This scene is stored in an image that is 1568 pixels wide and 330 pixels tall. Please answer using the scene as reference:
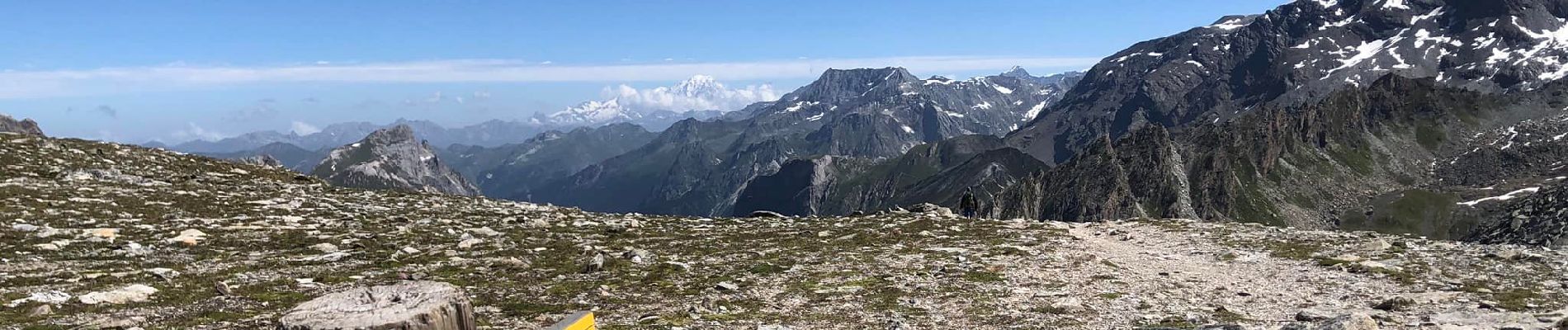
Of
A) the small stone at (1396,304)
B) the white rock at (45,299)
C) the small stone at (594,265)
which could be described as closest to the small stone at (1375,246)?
the small stone at (1396,304)

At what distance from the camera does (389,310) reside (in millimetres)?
8391

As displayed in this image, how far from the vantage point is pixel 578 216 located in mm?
37281

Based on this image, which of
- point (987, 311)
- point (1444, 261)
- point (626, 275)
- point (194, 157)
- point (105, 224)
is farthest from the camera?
point (194, 157)

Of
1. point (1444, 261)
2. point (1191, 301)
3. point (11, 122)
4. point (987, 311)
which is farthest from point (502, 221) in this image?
point (11, 122)

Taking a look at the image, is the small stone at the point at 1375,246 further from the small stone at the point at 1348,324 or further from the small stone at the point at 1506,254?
the small stone at the point at 1348,324

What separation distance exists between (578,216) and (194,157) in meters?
27.1

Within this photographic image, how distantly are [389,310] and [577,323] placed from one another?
6.98 ft

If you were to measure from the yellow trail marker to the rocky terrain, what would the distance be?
481 centimetres

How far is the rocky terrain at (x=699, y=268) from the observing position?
50.2 ft

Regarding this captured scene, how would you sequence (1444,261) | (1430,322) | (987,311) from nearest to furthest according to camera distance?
(1430,322) < (987,311) < (1444,261)

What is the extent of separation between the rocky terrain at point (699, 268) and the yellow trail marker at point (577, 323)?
481cm

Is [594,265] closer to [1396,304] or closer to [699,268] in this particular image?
[699,268]

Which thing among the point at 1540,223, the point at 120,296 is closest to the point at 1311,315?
the point at 120,296

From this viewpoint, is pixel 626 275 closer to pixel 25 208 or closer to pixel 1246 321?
pixel 1246 321
